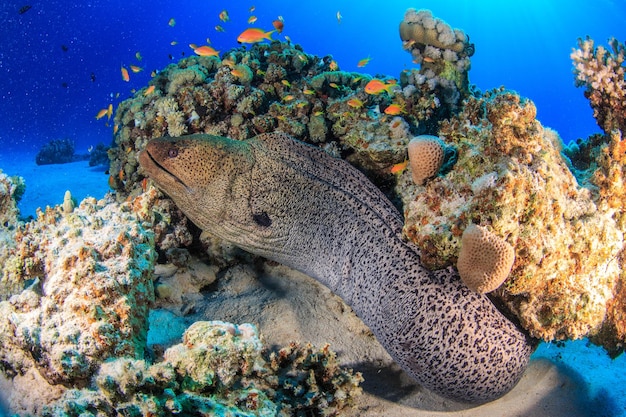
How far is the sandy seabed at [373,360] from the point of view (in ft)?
10.6

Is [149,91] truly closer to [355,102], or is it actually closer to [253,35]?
[253,35]

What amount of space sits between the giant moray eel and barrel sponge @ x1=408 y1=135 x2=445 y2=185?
24.6 inches

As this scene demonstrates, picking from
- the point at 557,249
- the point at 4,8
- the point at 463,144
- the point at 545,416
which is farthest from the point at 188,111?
the point at 4,8

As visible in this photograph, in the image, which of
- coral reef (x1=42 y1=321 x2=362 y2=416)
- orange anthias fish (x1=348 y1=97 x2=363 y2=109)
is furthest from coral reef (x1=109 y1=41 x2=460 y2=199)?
coral reef (x1=42 y1=321 x2=362 y2=416)

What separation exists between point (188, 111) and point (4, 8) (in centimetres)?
7726

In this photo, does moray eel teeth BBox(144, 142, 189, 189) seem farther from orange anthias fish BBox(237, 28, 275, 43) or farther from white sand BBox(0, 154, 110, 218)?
white sand BBox(0, 154, 110, 218)

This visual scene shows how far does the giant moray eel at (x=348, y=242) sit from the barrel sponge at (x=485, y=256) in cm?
53

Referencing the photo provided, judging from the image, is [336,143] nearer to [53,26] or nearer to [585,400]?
[585,400]

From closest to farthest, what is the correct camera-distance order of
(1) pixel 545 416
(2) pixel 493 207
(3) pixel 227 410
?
(3) pixel 227 410 → (2) pixel 493 207 → (1) pixel 545 416

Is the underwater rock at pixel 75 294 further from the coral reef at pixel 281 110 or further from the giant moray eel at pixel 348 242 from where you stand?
the coral reef at pixel 281 110

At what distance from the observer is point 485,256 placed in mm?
2342

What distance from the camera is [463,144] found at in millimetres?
2971

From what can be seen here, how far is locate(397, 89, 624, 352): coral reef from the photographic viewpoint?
2.50 meters

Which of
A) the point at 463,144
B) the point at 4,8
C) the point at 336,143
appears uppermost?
the point at 4,8
